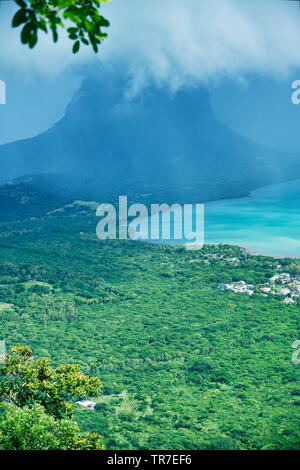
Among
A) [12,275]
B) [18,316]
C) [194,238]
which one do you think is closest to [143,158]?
[194,238]

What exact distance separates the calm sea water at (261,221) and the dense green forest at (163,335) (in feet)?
13.5

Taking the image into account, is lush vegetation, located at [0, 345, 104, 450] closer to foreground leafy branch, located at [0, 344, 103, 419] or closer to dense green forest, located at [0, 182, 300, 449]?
foreground leafy branch, located at [0, 344, 103, 419]

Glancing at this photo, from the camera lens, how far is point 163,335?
704 inches

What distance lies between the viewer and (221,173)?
72062mm

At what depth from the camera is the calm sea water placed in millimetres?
34281

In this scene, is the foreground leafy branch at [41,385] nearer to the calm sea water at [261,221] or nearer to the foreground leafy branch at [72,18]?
the foreground leafy branch at [72,18]

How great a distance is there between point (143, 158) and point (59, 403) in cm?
7770

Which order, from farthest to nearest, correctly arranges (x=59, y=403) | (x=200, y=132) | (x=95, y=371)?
(x=200, y=132)
(x=95, y=371)
(x=59, y=403)

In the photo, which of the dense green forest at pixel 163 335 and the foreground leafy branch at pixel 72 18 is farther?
the dense green forest at pixel 163 335

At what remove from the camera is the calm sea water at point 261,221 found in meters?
34.3

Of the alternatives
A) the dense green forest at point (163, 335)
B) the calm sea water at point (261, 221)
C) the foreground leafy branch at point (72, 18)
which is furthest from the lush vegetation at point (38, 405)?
the calm sea water at point (261, 221)

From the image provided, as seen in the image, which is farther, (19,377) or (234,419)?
(234,419)

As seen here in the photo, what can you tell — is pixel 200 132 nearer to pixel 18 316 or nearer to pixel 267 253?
pixel 267 253

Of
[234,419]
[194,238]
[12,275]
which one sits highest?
[194,238]
